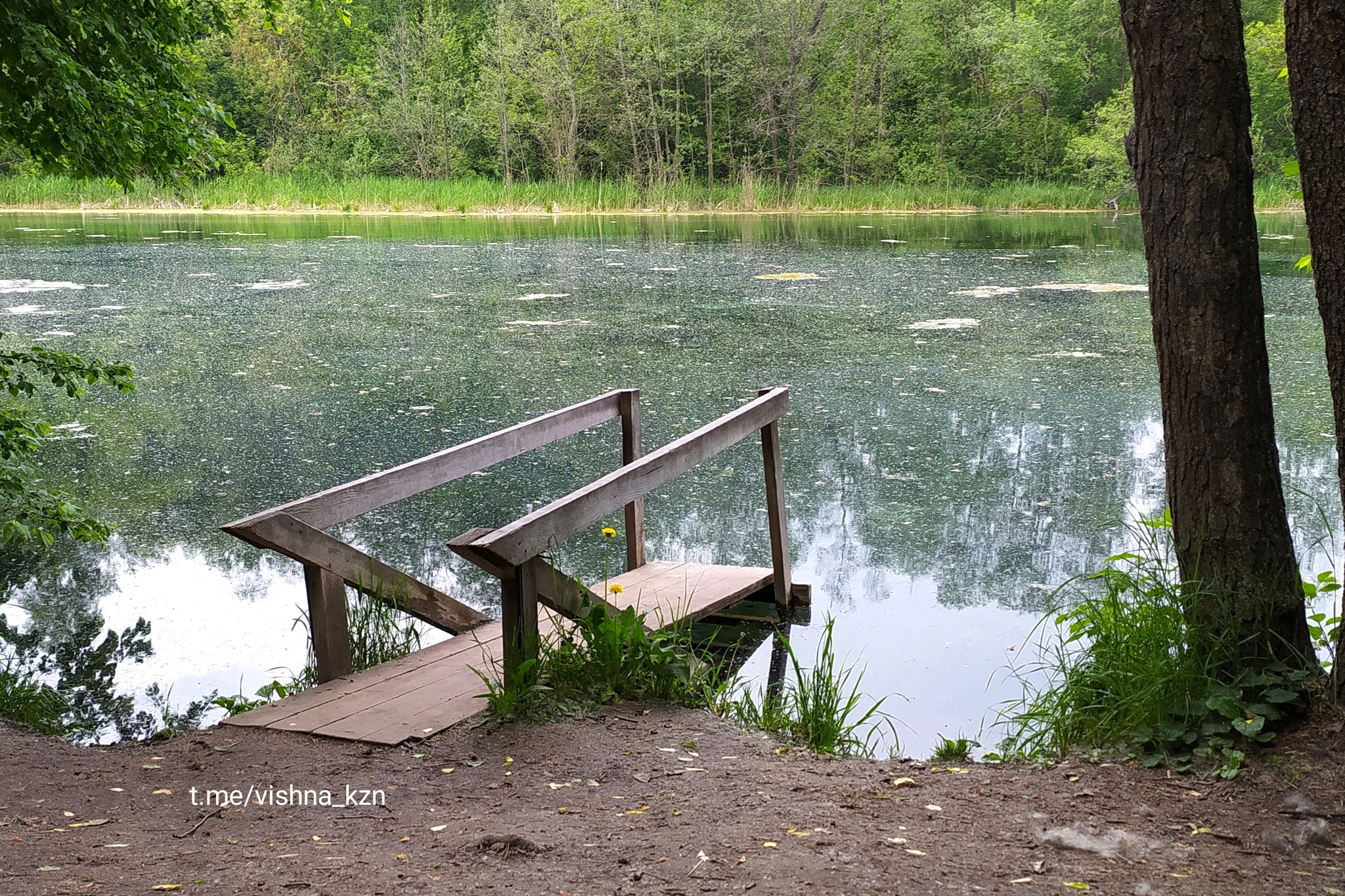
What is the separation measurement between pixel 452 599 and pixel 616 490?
34.4 inches

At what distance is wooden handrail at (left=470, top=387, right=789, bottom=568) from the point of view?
2.90 meters

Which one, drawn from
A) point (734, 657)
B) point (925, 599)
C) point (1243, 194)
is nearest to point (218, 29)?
point (734, 657)

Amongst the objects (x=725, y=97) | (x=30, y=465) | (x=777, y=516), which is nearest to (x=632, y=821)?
(x=777, y=516)

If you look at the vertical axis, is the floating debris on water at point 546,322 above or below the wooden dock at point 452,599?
above

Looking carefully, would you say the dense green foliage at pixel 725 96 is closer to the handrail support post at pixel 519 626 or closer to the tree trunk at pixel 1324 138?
the handrail support post at pixel 519 626

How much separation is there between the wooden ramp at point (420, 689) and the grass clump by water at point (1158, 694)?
4.11 ft

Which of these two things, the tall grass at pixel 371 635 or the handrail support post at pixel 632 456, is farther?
the handrail support post at pixel 632 456

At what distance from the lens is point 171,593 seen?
14.4 ft

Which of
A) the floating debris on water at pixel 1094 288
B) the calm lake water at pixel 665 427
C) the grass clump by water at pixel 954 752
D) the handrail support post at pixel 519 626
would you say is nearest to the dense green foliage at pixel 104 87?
→ the calm lake water at pixel 665 427

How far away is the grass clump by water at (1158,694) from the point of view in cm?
260

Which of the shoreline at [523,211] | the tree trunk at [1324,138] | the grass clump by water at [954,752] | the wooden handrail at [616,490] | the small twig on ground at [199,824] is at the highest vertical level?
the shoreline at [523,211]

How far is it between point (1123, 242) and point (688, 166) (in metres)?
18.5

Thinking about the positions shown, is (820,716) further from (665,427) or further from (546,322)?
(546,322)

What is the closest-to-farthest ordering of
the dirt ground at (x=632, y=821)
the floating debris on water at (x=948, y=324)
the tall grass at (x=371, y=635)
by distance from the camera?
the dirt ground at (x=632, y=821), the tall grass at (x=371, y=635), the floating debris on water at (x=948, y=324)
